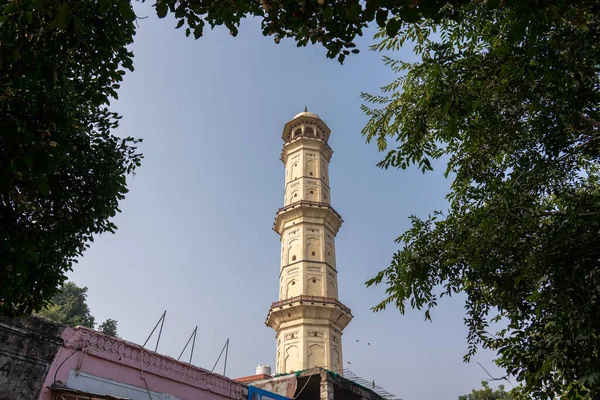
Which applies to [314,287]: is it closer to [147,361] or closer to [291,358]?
[291,358]

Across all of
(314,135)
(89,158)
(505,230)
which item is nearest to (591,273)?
(505,230)

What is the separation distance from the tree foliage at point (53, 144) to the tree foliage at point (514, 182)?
15.3ft

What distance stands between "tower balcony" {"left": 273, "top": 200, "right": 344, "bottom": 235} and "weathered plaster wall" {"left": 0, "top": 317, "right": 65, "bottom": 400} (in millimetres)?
22310

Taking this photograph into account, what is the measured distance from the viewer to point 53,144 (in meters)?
5.38

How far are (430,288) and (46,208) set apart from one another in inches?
255

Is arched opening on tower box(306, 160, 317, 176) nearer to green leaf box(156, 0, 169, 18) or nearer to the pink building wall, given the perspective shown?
the pink building wall

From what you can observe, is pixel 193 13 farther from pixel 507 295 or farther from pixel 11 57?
pixel 507 295

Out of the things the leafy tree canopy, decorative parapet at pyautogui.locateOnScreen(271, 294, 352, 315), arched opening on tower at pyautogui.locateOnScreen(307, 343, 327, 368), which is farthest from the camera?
the leafy tree canopy

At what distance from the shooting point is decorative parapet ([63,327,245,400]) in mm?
10414

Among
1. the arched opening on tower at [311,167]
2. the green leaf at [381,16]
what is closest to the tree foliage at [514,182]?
the green leaf at [381,16]

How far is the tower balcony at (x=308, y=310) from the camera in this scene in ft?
90.9

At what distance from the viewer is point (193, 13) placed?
4727mm

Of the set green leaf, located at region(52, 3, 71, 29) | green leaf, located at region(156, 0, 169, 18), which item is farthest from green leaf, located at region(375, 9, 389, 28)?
green leaf, located at region(52, 3, 71, 29)

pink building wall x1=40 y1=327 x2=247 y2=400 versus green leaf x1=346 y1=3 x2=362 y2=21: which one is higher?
pink building wall x1=40 y1=327 x2=247 y2=400
